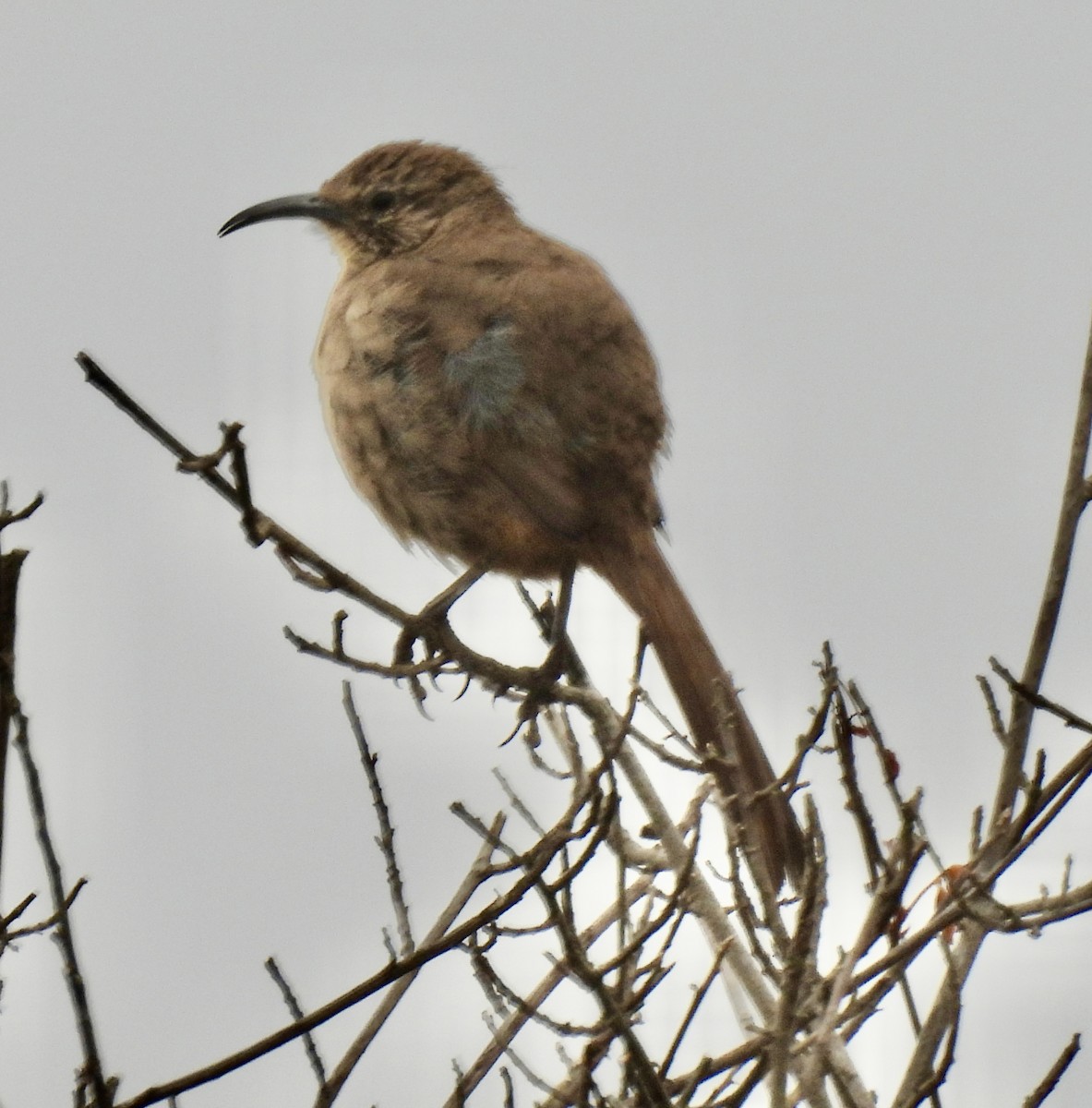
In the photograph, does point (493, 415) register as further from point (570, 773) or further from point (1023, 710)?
point (1023, 710)

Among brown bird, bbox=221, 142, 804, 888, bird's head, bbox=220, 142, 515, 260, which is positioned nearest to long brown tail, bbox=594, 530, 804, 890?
brown bird, bbox=221, 142, 804, 888

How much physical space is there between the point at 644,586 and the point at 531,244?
1.26 meters

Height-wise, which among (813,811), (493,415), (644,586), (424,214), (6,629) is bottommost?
(813,811)

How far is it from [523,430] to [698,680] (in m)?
0.89

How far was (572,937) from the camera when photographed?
8.82ft

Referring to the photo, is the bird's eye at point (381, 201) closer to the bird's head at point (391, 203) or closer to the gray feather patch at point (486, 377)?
the bird's head at point (391, 203)

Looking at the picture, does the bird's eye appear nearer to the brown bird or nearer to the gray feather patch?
the brown bird

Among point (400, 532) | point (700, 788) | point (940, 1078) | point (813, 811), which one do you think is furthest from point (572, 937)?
point (400, 532)

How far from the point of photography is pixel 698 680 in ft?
14.7

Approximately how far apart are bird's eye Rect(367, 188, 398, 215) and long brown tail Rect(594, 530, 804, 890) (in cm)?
183

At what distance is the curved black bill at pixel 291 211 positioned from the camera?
5679mm

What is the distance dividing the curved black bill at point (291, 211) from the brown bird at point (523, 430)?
868 mm

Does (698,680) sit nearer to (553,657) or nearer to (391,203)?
(553,657)

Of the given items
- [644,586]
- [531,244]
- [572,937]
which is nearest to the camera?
[572,937]
